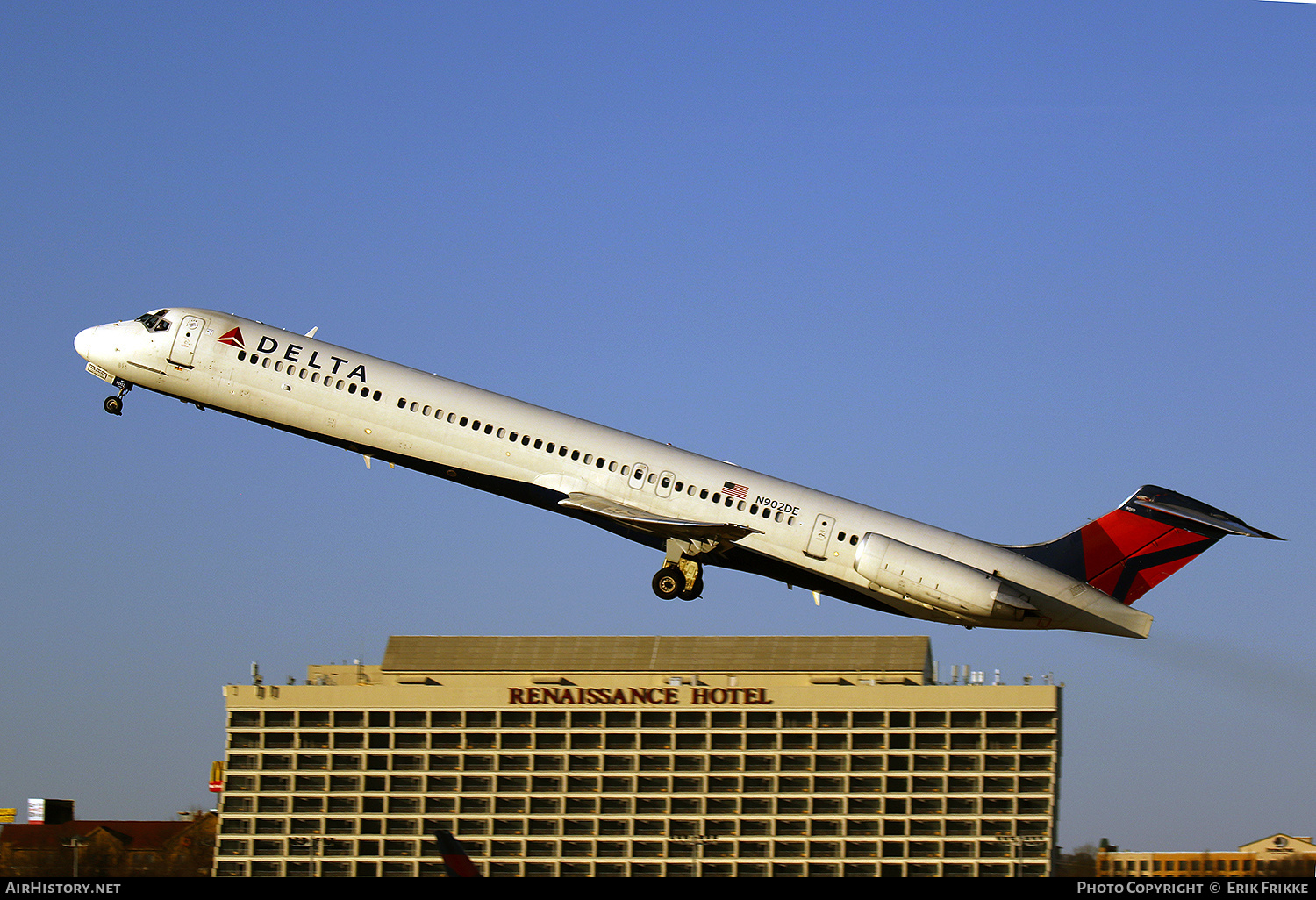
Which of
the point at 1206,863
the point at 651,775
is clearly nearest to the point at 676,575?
the point at 651,775

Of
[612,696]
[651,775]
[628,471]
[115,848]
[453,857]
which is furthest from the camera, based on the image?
[115,848]

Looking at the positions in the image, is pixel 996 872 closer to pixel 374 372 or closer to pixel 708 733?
pixel 708 733

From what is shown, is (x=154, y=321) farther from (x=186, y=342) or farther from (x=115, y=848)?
(x=115, y=848)

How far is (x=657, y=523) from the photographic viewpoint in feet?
126

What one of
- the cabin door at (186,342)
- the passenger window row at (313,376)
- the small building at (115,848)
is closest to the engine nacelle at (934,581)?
the passenger window row at (313,376)

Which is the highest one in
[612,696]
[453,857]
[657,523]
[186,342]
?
[186,342]

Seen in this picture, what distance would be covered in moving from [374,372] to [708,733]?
135 feet

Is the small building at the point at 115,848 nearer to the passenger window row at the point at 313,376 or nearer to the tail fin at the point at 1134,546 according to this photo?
the passenger window row at the point at 313,376

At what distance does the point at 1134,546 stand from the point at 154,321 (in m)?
26.9

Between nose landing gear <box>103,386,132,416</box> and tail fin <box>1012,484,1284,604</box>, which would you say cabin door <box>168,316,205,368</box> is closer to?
nose landing gear <box>103,386,132,416</box>

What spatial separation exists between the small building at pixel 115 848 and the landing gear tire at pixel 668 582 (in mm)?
55349

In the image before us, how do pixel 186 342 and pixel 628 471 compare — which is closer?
pixel 628 471

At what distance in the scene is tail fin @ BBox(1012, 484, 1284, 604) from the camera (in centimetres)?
3922

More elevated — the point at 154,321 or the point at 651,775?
the point at 154,321
